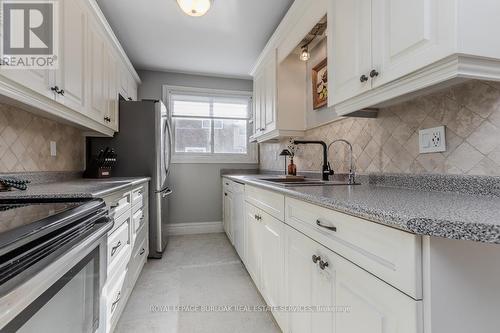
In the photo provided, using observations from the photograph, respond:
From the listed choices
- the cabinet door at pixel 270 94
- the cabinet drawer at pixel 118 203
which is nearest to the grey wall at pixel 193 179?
the cabinet door at pixel 270 94

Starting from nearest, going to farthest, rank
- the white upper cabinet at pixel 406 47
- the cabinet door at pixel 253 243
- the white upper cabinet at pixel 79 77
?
the white upper cabinet at pixel 406 47 < the white upper cabinet at pixel 79 77 < the cabinet door at pixel 253 243

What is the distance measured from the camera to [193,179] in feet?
12.2

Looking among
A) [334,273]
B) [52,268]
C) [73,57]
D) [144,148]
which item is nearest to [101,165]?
[144,148]

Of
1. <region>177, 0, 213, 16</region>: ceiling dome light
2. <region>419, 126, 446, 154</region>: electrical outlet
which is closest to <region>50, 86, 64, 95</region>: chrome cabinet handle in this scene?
<region>177, 0, 213, 16</region>: ceiling dome light

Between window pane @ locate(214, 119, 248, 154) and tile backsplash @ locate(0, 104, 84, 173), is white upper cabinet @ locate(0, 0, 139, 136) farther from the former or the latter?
window pane @ locate(214, 119, 248, 154)

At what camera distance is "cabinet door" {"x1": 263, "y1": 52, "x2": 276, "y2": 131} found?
8.10ft

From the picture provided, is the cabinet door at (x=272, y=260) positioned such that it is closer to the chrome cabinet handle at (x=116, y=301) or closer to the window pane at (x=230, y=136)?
the chrome cabinet handle at (x=116, y=301)

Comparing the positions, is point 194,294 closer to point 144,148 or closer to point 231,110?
point 144,148

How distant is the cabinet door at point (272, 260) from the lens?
1.41 meters

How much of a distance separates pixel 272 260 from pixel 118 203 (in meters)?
1.06

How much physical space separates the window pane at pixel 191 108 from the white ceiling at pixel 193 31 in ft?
1.72

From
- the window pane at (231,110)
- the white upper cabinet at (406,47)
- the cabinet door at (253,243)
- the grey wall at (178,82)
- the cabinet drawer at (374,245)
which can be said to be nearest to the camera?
the cabinet drawer at (374,245)

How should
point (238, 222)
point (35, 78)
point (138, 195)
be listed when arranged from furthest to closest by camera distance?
1. point (238, 222)
2. point (138, 195)
3. point (35, 78)

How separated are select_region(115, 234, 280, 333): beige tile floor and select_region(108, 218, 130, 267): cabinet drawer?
48 cm
